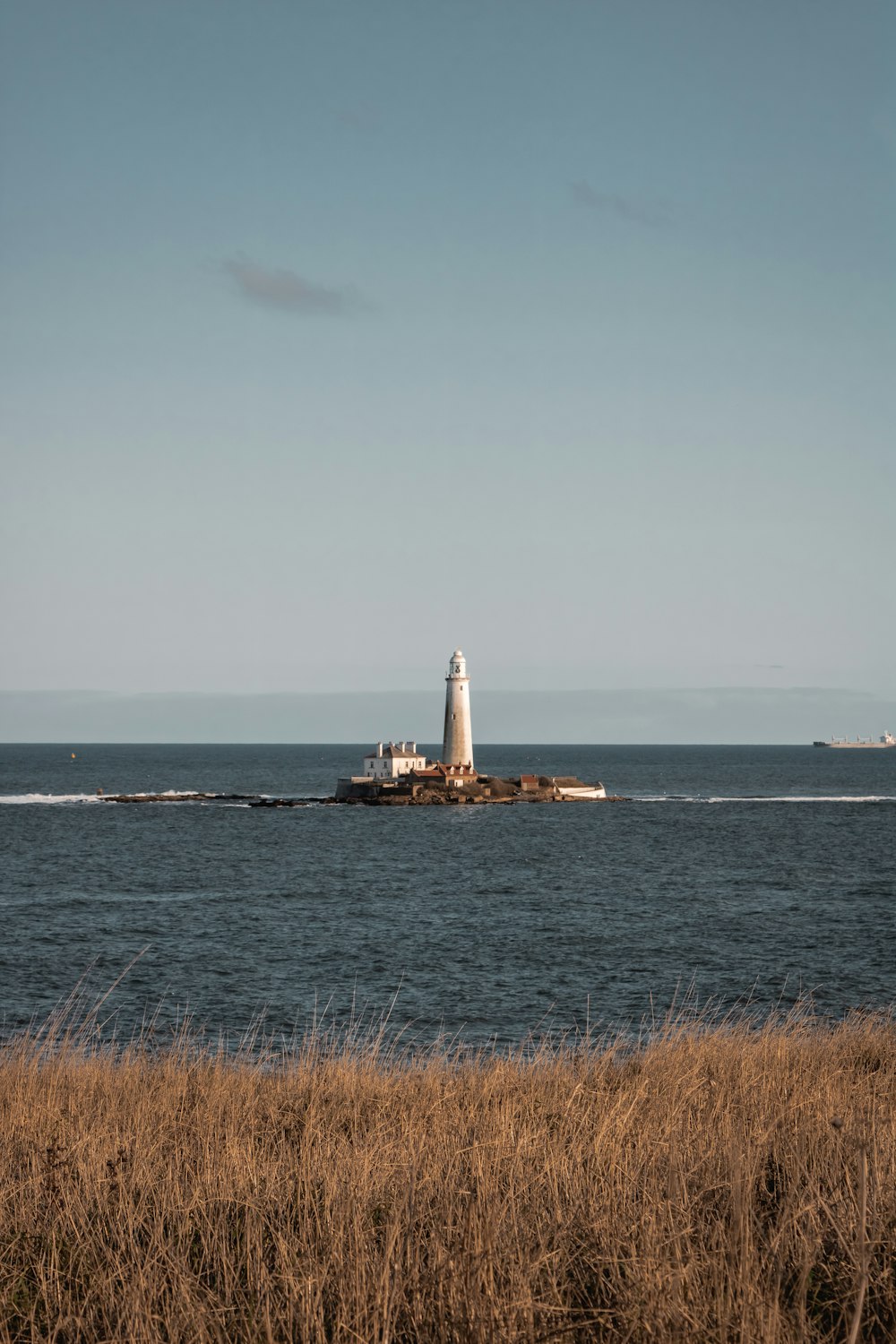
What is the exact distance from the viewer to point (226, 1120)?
11.0 metres

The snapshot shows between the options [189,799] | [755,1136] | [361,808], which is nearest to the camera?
[755,1136]

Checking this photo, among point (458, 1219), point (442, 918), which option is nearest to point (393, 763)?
point (442, 918)

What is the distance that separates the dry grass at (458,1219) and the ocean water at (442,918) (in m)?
9.17

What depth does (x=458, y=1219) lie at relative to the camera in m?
6.64

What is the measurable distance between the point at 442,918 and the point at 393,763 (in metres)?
65.1

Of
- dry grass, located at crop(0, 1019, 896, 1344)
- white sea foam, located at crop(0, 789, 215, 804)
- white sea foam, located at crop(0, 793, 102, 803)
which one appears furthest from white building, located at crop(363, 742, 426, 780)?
dry grass, located at crop(0, 1019, 896, 1344)

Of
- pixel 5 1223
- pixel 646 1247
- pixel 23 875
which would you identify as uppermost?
pixel 646 1247

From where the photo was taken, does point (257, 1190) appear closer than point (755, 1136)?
Yes

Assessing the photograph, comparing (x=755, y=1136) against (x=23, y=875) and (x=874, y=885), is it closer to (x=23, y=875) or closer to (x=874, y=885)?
(x=874, y=885)

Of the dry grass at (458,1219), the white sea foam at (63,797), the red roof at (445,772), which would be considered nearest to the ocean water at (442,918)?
the red roof at (445,772)

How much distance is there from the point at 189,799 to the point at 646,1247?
375 feet

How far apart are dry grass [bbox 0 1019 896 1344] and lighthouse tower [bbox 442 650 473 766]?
3497 inches

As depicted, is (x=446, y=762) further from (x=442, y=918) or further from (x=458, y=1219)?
(x=458, y=1219)

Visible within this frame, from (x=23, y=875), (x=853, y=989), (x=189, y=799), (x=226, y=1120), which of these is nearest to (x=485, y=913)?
(x=853, y=989)
